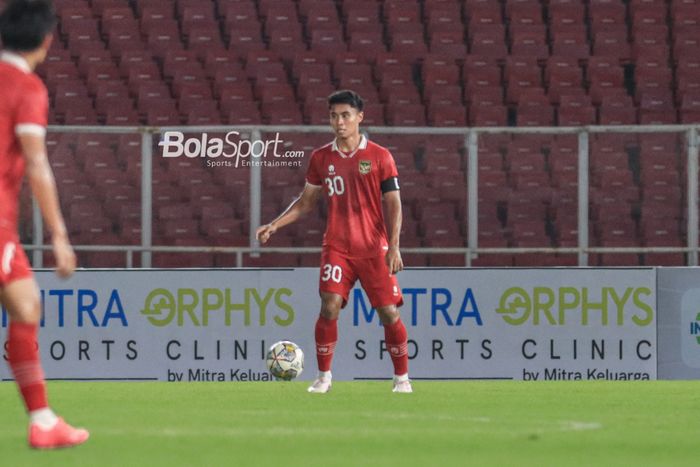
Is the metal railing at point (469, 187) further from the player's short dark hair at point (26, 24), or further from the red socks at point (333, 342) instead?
the player's short dark hair at point (26, 24)

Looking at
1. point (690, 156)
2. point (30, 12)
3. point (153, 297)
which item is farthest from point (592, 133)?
point (30, 12)

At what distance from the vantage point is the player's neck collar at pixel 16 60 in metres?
6.24

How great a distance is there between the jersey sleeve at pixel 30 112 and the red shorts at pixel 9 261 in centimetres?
43

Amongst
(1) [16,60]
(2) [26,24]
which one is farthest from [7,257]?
(2) [26,24]

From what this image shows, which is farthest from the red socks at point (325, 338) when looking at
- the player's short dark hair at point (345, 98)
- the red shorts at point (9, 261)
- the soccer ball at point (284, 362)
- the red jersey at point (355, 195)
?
the red shorts at point (9, 261)

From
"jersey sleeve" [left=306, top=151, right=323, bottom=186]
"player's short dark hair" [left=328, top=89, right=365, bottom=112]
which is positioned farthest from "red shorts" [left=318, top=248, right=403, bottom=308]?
"player's short dark hair" [left=328, top=89, right=365, bottom=112]

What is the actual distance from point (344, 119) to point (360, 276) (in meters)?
1.16

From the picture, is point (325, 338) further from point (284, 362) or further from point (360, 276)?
point (284, 362)

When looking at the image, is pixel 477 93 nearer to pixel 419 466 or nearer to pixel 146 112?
pixel 146 112

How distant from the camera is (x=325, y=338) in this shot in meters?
11.0

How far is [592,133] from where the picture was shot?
572 inches

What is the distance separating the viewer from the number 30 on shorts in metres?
10.8

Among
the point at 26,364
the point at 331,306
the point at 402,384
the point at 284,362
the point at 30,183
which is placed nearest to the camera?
the point at 30,183

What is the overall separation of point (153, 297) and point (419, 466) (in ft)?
29.9
